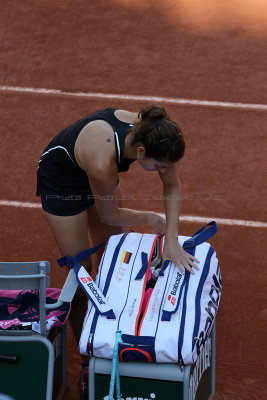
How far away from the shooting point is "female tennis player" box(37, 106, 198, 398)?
3.00m

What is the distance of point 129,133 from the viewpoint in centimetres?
308

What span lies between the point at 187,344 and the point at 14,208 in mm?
2930

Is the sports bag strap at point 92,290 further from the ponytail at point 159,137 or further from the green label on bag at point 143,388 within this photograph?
the ponytail at point 159,137

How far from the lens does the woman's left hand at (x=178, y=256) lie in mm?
3166

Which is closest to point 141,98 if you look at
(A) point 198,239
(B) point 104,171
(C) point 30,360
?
(A) point 198,239

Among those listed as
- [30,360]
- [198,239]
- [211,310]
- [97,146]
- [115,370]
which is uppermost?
[97,146]

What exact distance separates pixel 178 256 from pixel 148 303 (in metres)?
0.30

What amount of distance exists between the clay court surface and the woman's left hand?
0.98 meters

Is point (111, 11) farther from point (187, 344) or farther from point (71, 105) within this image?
point (187, 344)

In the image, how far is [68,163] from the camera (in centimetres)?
334

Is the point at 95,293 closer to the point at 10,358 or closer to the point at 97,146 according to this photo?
the point at 10,358

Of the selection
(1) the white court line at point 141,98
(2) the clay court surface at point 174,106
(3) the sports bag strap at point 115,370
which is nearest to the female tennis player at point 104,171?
(3) the sports bag strap at point 115,370

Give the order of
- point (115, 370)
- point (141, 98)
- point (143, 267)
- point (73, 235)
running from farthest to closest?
point (141, 98) → point (73, 235) → point (143, 267) → point (115, 370)

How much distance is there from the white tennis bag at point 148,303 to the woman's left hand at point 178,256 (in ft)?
0.11
